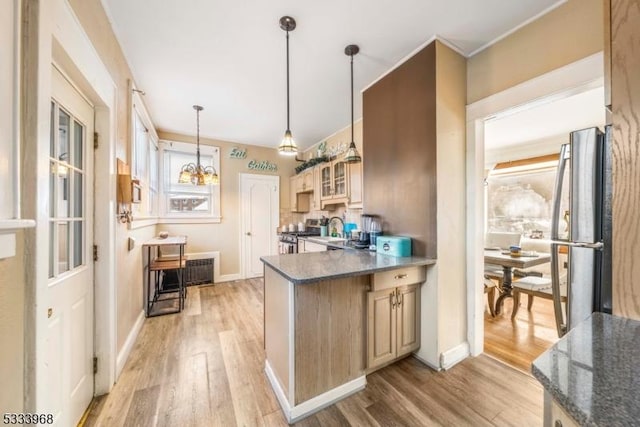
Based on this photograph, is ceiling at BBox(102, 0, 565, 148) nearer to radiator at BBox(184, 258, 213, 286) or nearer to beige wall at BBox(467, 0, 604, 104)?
beige wall at BBox(467, 0, 604, 104)

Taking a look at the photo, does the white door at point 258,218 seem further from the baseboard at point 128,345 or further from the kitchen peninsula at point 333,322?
the kitchen peninsula at point 333,322

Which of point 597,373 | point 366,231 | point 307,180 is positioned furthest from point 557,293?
point 307,180

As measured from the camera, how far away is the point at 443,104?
82.2 inches

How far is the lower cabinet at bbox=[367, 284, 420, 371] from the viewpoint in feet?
6.17

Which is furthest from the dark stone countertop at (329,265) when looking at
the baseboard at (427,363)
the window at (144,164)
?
the window at (144,164)

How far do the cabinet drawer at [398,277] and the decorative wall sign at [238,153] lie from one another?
4038 mm

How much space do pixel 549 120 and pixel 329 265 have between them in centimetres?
392

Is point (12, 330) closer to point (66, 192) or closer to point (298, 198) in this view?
point (66, 192)

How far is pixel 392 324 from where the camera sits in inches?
78.7

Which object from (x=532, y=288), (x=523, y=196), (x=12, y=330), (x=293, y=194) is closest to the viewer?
(x=12, y=330)

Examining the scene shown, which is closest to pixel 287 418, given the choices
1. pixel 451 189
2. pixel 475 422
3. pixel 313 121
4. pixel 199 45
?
pixel 475 422

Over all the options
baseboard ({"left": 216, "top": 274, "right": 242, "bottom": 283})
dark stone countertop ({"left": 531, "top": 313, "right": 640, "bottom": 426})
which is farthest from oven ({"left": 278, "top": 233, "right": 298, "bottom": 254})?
dark stone countertop ({"left": 531, "top": 313, "right": 640, "bottom": 426})

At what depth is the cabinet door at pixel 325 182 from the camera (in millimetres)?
4102

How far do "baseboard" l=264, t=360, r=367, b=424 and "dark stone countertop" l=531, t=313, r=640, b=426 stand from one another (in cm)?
141
